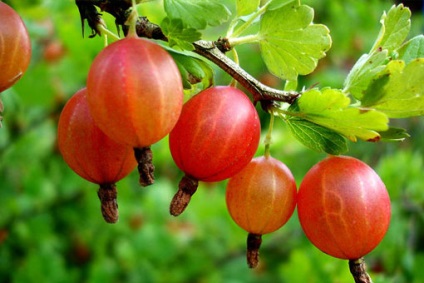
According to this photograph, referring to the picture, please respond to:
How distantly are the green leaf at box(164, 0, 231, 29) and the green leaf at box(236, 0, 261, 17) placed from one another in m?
0.11

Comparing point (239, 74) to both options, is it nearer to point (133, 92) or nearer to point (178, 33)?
point (178, 33)

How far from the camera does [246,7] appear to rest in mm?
812

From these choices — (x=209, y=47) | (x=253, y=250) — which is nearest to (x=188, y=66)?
(x=209, y=47)

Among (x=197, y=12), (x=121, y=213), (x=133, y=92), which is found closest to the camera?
(x=133, y=92)

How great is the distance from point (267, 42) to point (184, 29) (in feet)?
0.49

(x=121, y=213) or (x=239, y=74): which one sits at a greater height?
(x=239, y=74)

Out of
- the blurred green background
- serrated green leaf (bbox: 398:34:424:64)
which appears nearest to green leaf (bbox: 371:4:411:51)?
serrated green leaf (bbox: 398:34:424:64)

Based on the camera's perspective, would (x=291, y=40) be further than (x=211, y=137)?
Yes

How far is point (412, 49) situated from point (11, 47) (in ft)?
1.62

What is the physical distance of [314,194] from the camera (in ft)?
2.51

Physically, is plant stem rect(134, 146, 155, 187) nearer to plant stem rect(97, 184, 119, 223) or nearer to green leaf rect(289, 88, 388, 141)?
plant stem rect(97, 184, 119, 223)

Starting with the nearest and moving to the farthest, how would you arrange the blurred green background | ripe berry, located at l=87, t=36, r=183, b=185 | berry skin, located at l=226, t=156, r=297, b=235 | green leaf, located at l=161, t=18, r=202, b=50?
ripe berry, located at l=87, t=36, r=183, b=185
green leaf, located at l=161, t=18, r=202, b=50
berry skin, located at l=226, t=156, r=297, b=235
the blurred green background

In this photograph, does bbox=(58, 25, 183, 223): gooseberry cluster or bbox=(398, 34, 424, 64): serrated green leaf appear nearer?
bbox=(58, 25, 183, 223): gooseberry cluster

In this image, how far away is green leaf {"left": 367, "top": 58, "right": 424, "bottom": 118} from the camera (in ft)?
2.35
